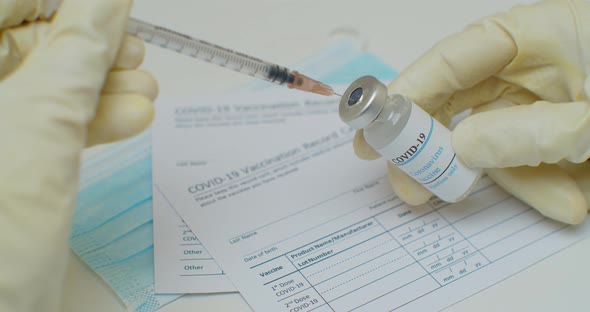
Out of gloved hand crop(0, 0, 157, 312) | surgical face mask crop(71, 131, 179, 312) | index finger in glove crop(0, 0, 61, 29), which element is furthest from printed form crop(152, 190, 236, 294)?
index finger in glove crop(0, 0, 61, 29)

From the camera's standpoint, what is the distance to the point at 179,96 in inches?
44.5

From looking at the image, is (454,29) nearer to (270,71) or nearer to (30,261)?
(270,71)

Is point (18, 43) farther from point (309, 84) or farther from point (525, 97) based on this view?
point (525, 97)

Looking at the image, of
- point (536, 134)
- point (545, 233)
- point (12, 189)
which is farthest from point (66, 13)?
point (545, 233)

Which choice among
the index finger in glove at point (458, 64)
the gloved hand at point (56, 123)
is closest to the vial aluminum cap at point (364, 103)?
the index finger in glove at point (458, 64)

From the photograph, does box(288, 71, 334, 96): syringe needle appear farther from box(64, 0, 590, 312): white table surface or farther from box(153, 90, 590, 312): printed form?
box(64, 0, 590, 312): white table surface

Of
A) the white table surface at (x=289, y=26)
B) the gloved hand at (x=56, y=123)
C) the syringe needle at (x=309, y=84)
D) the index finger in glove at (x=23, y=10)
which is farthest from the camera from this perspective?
the white table surface at (x=289, y=26)

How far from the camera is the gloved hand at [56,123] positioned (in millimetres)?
583

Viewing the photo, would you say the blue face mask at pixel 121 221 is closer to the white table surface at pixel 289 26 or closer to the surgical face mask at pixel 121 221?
the surgical face mask at pixel 121 221

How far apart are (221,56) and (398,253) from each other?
35cm

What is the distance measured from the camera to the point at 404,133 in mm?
774

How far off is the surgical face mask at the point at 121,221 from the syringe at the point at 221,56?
0.79 ft

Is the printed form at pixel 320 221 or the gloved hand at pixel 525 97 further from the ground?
the gloved hand at pixel 525 97

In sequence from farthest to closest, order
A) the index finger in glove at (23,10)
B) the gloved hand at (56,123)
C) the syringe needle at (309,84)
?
the syringe needle at (309,84)
the index finger in glove at (23,10)
the gloved hand at (56,123)
